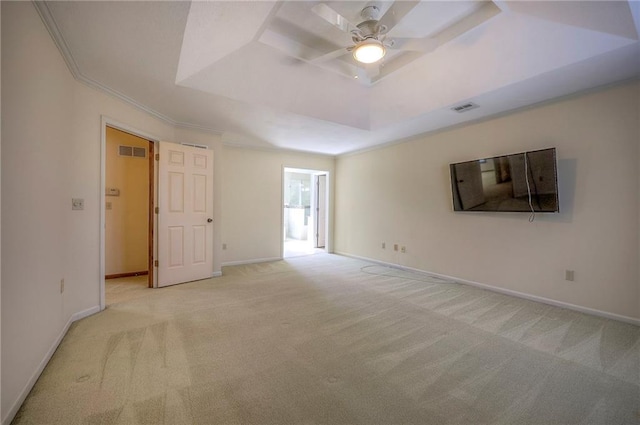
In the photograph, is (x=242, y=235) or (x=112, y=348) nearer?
(x=112, y=348)

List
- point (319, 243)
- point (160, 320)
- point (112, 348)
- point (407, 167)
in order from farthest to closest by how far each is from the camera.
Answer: point (319, 243)
point (407, 167)
point (160, 320)
point (112, 348)

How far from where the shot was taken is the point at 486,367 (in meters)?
1.92

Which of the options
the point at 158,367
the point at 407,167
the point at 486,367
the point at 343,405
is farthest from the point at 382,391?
the point at 407,167

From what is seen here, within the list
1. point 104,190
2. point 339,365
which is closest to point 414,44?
point 339,365

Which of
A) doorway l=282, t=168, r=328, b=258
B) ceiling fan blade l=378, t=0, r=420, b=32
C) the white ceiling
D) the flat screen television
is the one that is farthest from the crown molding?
the flat screen television

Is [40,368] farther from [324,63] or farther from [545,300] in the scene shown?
[545,300]

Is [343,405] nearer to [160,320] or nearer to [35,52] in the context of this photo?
[160,320]

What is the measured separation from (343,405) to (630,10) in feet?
11.0

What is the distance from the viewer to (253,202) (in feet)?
17.6

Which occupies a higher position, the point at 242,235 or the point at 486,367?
the point at 242,235

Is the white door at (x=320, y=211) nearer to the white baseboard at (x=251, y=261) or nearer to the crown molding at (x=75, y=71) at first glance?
the white baseboard at (x=251, y=261)

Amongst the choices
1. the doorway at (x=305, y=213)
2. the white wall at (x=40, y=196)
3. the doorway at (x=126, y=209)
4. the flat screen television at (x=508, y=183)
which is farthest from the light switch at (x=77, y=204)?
the flat screen television at (x=508, y=183)

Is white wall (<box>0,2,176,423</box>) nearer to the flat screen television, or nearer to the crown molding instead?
the crown molding

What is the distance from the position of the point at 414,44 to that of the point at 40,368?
377 centimetres
